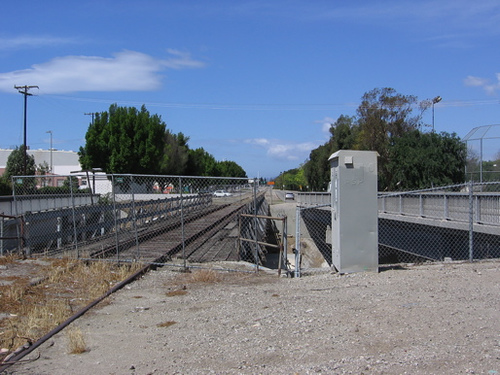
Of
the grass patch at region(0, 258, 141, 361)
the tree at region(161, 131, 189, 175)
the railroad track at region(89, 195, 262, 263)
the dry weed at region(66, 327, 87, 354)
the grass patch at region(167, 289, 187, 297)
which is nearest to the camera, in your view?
the dry weed at region(66, 327, 87, 354)

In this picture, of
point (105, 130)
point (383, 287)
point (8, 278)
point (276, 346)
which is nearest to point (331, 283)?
point (383, 287)

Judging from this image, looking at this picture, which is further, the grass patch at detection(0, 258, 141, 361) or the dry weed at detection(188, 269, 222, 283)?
the dry weed at detection(188, 269, 222, 283)

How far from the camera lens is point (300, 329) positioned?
638 centimetres

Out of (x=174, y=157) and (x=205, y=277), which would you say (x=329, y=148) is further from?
(x=205, y=277)

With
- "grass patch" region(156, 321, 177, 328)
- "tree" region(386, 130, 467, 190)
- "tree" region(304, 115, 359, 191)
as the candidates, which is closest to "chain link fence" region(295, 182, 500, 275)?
"grass patch" region(156, 321, 177, 328)

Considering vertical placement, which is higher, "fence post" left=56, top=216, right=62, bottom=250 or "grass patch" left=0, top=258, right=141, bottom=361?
"fence post" left=56, top=216, right=62, bottom=250

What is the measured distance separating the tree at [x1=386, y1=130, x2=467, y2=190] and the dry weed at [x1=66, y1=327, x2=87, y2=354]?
117ft

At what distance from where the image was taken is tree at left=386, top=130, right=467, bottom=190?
39250 mm

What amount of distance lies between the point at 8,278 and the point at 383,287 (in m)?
7.43

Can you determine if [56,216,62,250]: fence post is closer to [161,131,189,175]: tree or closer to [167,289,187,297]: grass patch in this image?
[167,289,187,297]: grass patch

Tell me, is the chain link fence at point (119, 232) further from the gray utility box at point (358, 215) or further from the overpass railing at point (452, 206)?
the overpass railing at point (452, 206)

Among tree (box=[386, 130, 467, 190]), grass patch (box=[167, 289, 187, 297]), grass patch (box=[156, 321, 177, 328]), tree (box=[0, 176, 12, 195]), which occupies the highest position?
tree (box=[386, 130, 467, 190])

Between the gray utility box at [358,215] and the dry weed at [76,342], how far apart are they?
16.8 feet

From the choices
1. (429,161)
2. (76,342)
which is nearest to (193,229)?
(76,342)
